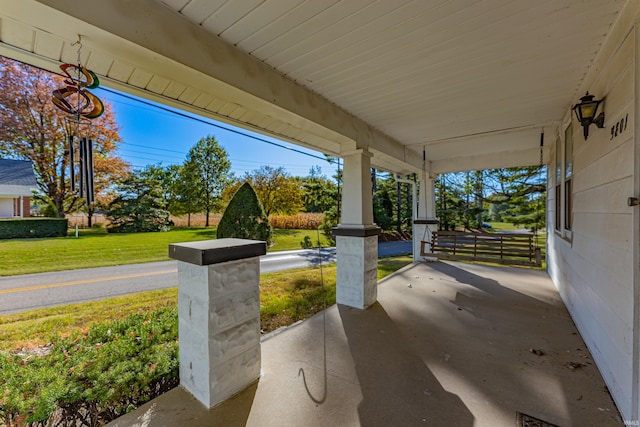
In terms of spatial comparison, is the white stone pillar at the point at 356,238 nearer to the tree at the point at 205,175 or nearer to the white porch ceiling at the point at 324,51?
the white porch ceiling at the point at 324,51

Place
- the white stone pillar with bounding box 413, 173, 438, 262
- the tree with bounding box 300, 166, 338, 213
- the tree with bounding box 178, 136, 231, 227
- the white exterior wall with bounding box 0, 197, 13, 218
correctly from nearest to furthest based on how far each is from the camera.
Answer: the white exterior wall with bounding box 0, 197, 13, 218
the tree with bounding box 178, 136, 231, 227
the white stone pillar with bounding box 413, 173, 438, 262
the tree with bounding box 300, 166, 338, 213

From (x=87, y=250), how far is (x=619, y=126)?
287 inches

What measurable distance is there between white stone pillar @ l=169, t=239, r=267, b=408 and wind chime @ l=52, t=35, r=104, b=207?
25.8 inches

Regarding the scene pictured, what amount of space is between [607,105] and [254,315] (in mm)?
3251

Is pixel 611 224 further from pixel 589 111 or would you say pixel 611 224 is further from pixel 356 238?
pixel 356 238

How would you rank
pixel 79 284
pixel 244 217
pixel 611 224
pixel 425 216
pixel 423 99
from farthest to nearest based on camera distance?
pixel 425 216, pixel 244 217, pixel 79 284, pixel 423 99, pixel 611 224

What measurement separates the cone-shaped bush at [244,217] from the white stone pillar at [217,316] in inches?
170

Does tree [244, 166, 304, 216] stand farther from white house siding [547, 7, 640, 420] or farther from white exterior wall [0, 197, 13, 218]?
white house siding [547, 7, 640, 420]

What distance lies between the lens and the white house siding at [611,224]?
5.07ft

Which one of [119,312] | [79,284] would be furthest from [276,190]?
[119,312]


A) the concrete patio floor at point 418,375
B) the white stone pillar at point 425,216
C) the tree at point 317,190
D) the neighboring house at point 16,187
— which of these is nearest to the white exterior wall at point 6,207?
the neighboring house at point 16,187

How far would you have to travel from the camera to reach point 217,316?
5.45 ft

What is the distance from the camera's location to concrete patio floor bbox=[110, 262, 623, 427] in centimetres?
160

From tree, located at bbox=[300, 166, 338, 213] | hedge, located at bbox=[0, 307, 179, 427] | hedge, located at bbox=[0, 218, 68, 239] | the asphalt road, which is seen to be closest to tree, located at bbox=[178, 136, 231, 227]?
the asphalt road
